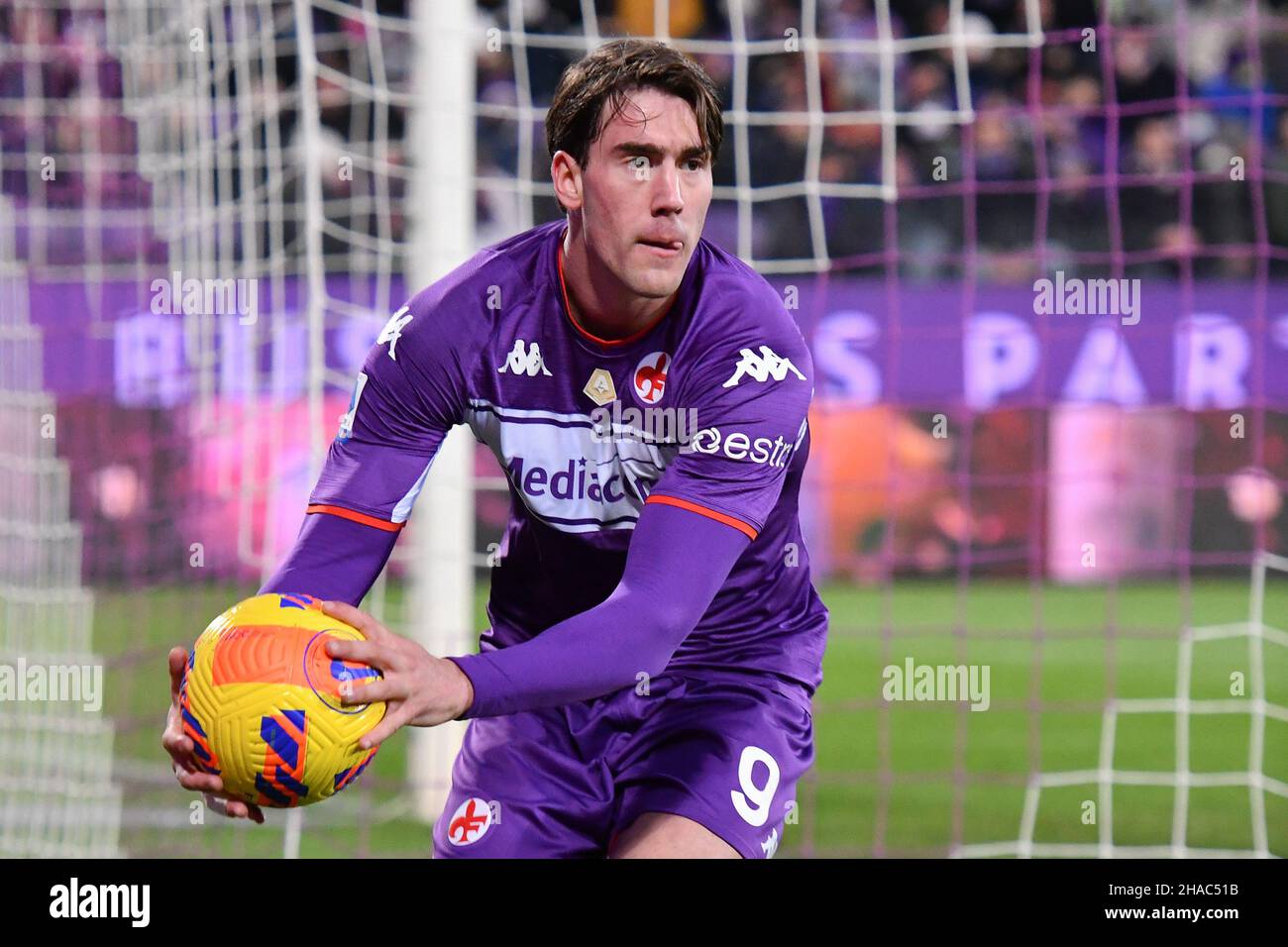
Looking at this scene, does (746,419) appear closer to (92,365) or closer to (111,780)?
(111,780)

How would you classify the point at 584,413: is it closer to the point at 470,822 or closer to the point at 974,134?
the point at 470,822

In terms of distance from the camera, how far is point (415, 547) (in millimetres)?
6113

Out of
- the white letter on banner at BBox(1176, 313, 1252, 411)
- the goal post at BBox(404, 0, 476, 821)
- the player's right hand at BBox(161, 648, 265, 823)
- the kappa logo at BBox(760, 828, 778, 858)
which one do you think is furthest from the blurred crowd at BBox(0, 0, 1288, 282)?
the player's right hand at BBox(161, 648, 265, 823)

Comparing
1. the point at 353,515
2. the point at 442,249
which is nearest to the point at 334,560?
the point at 353,515

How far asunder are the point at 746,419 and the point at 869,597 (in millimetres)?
8549

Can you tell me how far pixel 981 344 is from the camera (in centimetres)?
1096

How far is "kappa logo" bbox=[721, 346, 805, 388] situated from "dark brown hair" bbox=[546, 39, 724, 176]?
450 millimetres

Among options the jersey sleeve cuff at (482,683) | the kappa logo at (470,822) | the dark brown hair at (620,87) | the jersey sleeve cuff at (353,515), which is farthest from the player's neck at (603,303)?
the kappa logo at (470,822)

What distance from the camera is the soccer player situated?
10.9 ft

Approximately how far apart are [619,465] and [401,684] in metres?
0.89

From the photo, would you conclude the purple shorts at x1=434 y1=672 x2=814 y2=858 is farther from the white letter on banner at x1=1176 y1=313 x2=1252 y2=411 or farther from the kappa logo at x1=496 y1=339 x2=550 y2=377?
the white letter on banner at x1=1176 y1=313 x2=1252 y2=411

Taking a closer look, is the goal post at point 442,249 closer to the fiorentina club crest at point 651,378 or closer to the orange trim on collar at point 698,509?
the fiorentina club crest at point 651,378

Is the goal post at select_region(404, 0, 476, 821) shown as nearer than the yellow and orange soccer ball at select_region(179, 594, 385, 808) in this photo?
No
